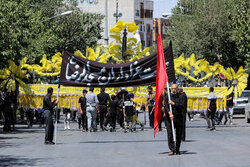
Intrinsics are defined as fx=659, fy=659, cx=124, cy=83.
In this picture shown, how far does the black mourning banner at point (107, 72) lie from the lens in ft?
69.5

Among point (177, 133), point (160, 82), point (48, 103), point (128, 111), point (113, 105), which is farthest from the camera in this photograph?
point (113, 105)

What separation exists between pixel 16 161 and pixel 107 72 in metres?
8.15

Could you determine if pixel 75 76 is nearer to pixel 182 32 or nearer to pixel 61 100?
pixel 61 100

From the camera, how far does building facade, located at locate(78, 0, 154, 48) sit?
105 m

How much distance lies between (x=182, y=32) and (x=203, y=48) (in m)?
5.18

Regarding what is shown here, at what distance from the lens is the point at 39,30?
4669cm

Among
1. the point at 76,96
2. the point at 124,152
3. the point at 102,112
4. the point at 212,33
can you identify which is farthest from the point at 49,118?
the point at 212,33

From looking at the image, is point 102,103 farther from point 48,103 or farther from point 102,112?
point 48,103

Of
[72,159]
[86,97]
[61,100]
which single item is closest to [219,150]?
[72,159]

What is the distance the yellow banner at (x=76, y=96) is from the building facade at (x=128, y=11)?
69.7 metres

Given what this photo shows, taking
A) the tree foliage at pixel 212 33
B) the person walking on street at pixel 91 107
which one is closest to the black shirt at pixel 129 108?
the person walking on street at pixel 91 107

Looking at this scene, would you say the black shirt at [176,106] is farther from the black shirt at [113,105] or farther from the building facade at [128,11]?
the building facade at [128,11]

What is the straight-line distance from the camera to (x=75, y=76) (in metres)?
21.1

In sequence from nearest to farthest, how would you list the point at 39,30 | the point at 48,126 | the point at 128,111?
the point at 48,126
the point at 128,111
the point at 39,30
